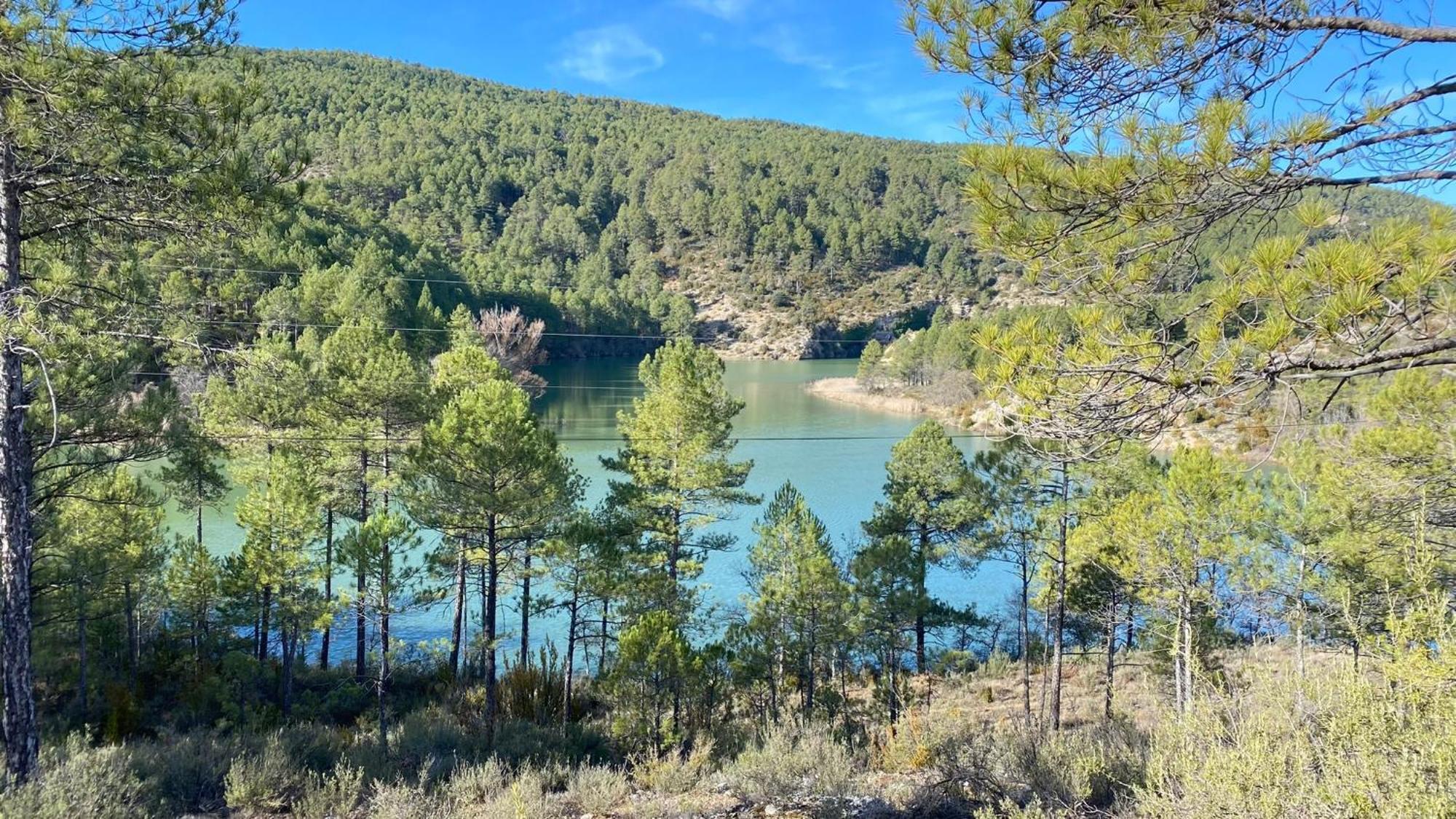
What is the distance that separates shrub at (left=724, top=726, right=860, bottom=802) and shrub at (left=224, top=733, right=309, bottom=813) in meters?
3.25

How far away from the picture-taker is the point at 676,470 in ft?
41.1

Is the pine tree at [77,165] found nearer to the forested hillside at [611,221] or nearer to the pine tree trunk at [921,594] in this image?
the pine tree trunk at [921,594]

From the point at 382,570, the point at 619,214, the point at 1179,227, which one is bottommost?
the point at 382,570

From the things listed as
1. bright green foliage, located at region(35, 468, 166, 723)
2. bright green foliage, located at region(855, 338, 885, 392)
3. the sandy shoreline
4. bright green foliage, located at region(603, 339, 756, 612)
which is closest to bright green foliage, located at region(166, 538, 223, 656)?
bright green foliage, located at region(35, 468, 166, 723)

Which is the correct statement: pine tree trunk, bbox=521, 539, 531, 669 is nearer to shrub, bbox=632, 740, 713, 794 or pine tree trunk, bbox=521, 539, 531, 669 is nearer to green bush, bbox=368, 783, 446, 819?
shrub, bbox=632, 740, 713, 794

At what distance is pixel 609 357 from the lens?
66938 millimetres

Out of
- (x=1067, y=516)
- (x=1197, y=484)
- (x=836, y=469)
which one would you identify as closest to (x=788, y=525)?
(x=1067, y=516)

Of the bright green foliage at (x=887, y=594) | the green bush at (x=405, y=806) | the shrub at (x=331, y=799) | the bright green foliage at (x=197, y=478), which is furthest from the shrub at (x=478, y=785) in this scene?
the bright green foliage at (x=197, y=478)

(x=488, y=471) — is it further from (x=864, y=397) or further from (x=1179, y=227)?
(x=864, y=397)

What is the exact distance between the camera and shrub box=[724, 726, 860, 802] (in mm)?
5129

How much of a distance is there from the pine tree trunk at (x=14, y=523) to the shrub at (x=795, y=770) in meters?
4.52

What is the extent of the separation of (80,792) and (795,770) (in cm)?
442

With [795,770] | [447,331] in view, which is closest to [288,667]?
[795,770]

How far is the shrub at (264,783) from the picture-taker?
543 cm
